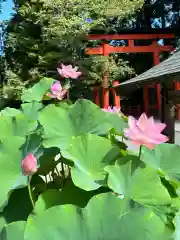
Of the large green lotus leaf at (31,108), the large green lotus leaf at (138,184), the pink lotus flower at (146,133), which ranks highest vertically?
the large green lotus leaf at (31,108)

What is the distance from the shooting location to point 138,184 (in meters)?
0.95

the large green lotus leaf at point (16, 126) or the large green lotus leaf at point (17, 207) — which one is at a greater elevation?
the large green lotus leaf at point (16, 126)

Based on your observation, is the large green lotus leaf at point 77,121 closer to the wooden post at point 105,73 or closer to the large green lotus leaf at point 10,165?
the large green lotus leaf at point 10,165

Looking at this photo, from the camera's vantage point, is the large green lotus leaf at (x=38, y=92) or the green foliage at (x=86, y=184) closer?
the green foliage at (x=86, y=184)

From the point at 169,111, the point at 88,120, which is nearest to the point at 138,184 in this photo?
the point at 88,120

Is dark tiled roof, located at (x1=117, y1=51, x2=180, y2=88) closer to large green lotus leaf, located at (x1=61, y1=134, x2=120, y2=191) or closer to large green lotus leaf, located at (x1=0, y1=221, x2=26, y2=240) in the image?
large green lotus leaf, located at (x1=61, y1=134, x2=120, y2=191)

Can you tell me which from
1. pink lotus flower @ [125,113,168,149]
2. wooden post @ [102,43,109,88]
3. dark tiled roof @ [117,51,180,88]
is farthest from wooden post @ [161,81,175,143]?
wooden post @ [102,43,109,88]

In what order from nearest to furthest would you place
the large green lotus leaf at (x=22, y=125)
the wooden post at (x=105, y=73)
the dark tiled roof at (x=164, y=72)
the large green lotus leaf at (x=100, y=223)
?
1. the large green lotus leaf at (x=100, y=223)
2. the large green lotus leaf at (x=22, y=125)
3. the dark tiled roof at (x=164, y=72)
4. the wooden post at (x=105, y=73)

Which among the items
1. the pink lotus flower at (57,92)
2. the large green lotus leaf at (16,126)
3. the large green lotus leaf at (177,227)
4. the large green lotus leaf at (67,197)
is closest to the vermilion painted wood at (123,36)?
the pink lotus flower at (57,92)

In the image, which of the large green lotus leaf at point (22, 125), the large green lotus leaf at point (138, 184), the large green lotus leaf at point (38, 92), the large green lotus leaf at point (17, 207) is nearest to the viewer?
the large green lotus leaf at point (138, 184)

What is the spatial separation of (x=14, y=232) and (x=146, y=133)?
1.39ft

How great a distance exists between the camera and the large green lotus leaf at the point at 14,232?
2.59ft

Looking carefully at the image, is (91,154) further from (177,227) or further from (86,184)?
(177,227)

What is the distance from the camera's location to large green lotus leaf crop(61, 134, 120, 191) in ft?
3.32
